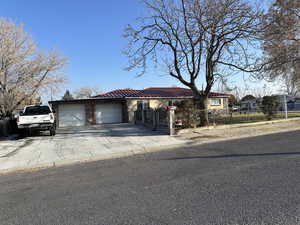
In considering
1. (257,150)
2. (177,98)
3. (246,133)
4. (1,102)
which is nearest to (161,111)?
(246,133)

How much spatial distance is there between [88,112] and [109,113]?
221 cm

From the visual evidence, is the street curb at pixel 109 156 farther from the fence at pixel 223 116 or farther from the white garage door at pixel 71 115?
the white garage door at pixel 71 115

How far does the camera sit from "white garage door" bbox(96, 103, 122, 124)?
2262 centimetres

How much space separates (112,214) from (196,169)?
2.84m

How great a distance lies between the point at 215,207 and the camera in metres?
3.28

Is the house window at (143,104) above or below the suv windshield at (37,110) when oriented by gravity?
above

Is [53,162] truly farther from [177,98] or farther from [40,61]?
[177,98]

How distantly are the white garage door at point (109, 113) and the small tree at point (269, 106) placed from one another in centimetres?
1410

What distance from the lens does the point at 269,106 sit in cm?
1552

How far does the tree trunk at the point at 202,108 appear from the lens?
13.3 meters

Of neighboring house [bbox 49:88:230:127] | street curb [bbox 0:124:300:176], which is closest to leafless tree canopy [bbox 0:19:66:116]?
neighboring house [bbox 49:88:230:127]

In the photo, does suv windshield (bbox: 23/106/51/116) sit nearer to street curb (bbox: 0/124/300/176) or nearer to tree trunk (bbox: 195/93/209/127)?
street curb (bbox: 0/124/300/176)

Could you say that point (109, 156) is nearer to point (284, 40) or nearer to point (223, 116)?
point (223, 116)

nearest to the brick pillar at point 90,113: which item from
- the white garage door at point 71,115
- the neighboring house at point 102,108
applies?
the neighboring house at point 102,108
